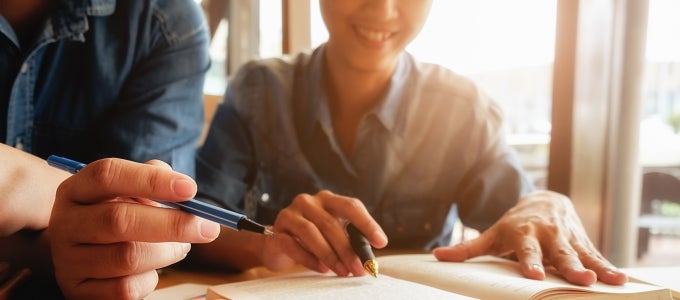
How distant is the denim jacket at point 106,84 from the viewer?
2.53 feet

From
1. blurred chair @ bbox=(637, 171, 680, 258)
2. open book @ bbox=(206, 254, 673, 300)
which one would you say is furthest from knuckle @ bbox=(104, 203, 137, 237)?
blurred chair @ bbox=(637, 171, 680, 258)

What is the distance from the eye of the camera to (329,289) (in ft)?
1.71

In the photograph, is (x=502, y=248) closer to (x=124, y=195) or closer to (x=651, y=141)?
(x=124, y=195)

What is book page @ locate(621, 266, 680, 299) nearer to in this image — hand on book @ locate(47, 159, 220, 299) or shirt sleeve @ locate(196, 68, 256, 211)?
hand on book @ locate(47, 159, 220, 299)

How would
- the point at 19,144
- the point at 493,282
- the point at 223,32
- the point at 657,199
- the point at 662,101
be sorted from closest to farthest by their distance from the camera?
the point at 493,282 < the point at 19,144 < the point at 662,101 < the point at 657,199 < the point at 223,32

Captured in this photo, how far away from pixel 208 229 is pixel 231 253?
30 cm

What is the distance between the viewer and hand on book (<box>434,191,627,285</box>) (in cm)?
59

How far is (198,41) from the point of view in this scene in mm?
899

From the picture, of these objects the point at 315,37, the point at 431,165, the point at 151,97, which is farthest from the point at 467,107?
the point at 315,37

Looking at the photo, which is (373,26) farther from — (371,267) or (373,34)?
(371,267)

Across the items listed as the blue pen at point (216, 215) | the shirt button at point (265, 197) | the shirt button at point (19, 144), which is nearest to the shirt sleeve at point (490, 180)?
the shirt button at point (265, 197)

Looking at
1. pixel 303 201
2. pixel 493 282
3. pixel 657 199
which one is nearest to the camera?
pixel 493 282

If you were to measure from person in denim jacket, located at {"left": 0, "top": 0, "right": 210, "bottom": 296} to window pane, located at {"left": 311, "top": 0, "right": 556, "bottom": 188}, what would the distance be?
393 millimetres

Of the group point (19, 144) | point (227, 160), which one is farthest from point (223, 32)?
point (19, 144)
